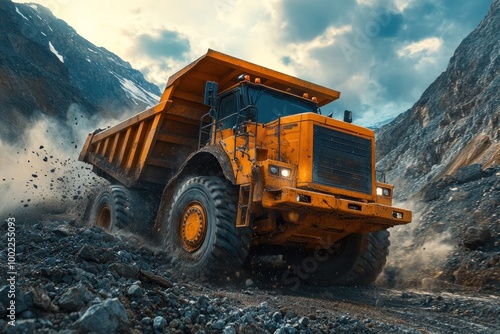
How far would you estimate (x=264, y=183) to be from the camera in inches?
225

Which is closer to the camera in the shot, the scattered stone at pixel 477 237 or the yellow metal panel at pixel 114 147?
the scattered stone at pixel 477 237

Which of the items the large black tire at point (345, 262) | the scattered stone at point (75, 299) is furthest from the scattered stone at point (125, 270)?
the large black tire at point (345, 262)

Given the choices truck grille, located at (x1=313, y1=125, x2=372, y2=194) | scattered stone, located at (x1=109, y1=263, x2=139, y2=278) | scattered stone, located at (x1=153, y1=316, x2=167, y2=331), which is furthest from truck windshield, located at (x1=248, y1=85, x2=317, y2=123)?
scattered stone, located at (x1=153, y1=316, x2=167, y2=331)

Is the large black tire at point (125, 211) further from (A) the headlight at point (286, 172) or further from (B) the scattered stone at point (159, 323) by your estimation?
(B) the scattered stone at point (159, 323)

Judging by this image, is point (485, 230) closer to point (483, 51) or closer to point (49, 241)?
point (49, 241)

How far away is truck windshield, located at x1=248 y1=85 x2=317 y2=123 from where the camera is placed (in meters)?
7.14

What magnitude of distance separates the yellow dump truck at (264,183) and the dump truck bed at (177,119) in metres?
0.02

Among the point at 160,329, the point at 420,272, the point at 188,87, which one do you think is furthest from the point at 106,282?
the point at 420,272

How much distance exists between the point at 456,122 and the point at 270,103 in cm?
1372

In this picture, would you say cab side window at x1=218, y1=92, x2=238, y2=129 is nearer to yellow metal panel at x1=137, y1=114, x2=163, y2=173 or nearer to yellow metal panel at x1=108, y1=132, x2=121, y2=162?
yellow metal panel at x1=137, y1=114, x2=163, y2=173

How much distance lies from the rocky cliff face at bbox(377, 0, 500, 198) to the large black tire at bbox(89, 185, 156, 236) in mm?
8564

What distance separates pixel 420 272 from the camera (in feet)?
28.0

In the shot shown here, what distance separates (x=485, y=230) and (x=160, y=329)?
6.95m

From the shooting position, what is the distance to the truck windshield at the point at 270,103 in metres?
7.14
